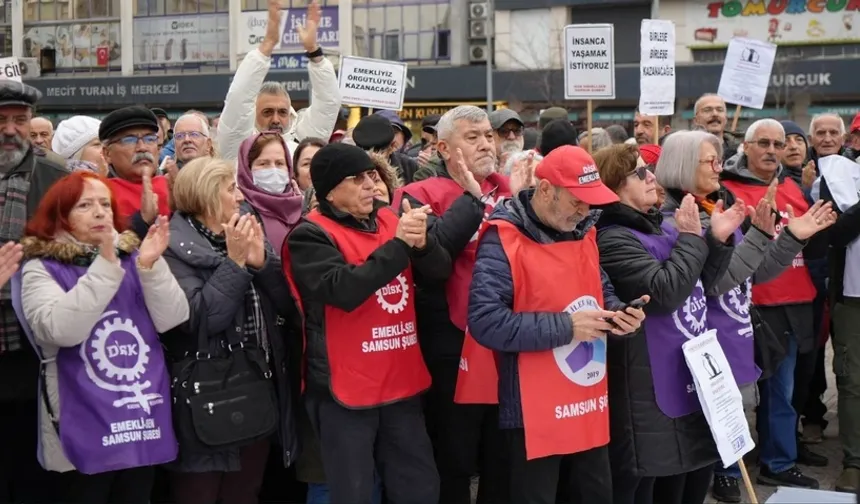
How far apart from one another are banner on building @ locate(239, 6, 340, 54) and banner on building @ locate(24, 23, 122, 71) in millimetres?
5633

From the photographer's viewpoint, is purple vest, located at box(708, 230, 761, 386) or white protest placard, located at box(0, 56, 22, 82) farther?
white protest placard, located at box(0, 56, 22, 82)

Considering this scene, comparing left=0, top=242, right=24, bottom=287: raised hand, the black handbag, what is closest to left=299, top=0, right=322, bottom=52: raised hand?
the black handbag

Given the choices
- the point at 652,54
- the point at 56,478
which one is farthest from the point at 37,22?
the point at 56,478

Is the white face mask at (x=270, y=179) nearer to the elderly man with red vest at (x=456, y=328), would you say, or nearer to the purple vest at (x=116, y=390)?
the elderly man with red vest at (x=456, y=328)

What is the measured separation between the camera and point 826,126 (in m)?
6.73

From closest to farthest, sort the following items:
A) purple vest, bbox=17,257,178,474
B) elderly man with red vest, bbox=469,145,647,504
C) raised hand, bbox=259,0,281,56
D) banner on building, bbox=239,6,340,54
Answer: purple vest, bbox=17,257,178,474 < elderly man with red vest, bbox=469,145,647,504 < raised hand, bbox=259,0,281,56 < banner on building, bbox=239,6,340,54

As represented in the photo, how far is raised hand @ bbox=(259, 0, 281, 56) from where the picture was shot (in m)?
5.76

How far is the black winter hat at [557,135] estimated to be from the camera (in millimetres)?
6867

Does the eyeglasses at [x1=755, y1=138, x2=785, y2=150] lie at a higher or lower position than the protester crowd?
higher

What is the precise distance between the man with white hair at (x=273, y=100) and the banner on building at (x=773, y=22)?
2585cm

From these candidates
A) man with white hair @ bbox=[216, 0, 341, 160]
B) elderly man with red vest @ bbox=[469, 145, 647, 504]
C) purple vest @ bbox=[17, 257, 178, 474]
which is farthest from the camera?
man with white hair @ bbox=[216, 0, 341, 160]

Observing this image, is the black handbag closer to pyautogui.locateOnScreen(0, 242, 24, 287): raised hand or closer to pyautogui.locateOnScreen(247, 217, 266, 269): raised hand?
pyautogui.locateOnScreen(247, 217, 266, 269): raised hand

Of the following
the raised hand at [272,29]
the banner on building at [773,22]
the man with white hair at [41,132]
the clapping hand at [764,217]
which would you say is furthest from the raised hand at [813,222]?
the banner on building at [773,22]

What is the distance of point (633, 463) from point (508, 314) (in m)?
0.95
